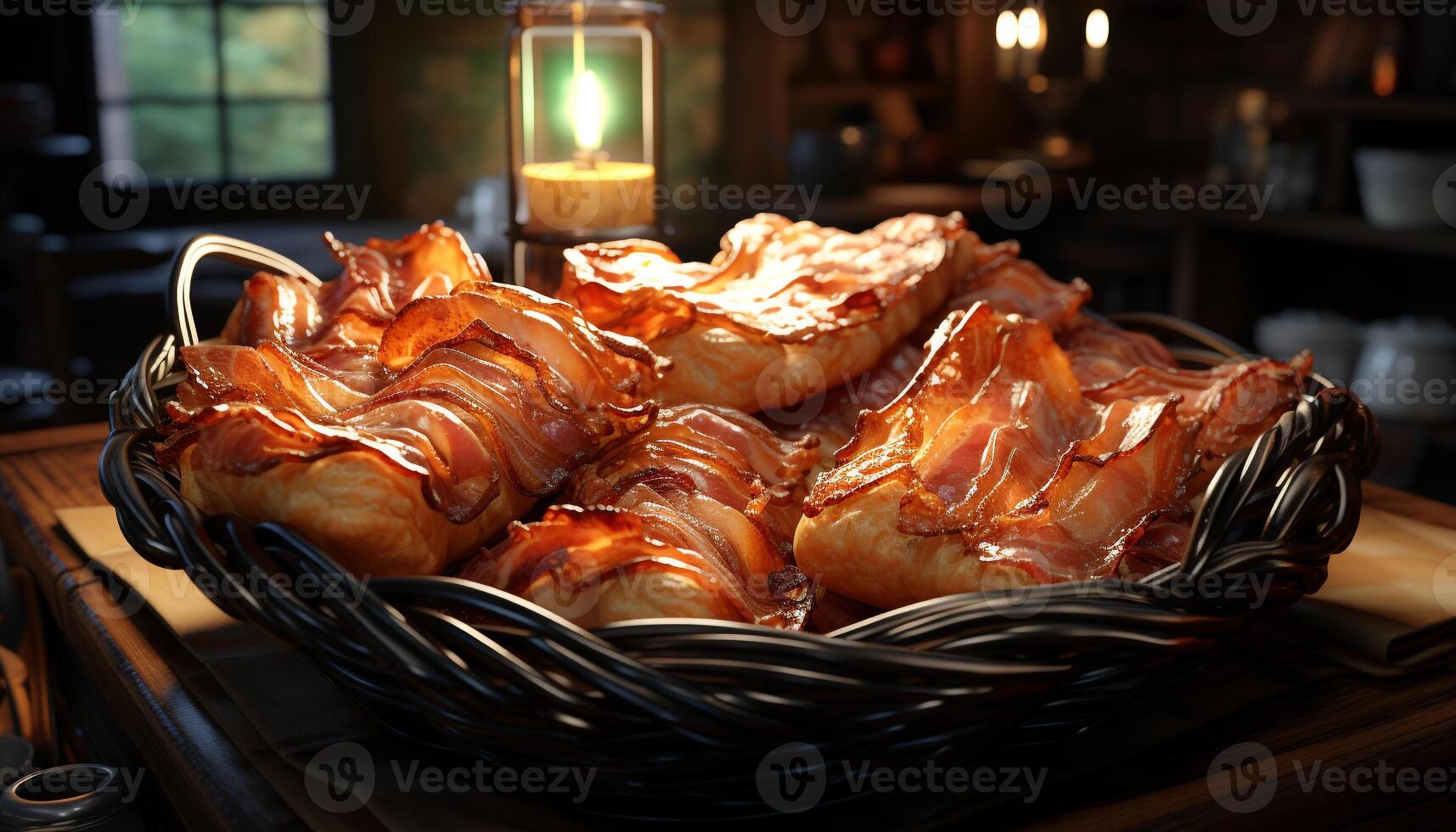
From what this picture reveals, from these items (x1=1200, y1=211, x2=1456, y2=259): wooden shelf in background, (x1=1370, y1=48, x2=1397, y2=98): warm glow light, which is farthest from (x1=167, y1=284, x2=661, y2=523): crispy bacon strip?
(x1=1370, y1=48, x2=1397, y2=98): warm glow light

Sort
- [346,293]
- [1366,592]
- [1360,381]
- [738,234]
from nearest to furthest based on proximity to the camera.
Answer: [1366,592], [346,293], [738,234], [1360,381]

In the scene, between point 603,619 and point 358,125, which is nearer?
point 603,619

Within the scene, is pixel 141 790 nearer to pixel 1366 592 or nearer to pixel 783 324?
pixel 783 324

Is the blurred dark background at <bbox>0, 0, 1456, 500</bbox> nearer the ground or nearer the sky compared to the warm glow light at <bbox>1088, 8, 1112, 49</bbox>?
nearer the ground

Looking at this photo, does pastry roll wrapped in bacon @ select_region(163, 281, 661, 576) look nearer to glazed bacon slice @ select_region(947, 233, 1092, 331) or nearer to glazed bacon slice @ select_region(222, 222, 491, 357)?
glazed bacon slice @ select_region(222, 222, 491, 357)

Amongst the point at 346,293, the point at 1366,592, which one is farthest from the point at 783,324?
the point at 1366,592

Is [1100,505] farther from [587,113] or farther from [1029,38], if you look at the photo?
[1029,38]

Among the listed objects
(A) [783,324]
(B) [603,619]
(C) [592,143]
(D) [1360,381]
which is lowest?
(D) [1360,381]
